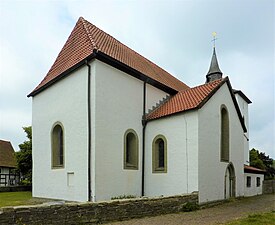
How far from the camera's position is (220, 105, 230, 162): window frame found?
16.6m

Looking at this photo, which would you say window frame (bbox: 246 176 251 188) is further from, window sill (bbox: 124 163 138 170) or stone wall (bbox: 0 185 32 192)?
stone wall (bbox: 0 185 32 192)

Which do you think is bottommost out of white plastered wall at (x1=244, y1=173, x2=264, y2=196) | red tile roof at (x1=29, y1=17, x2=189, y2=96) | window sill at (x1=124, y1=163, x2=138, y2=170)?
white plastered wall at (x1=244, y1=173, x2=264, y2=196)

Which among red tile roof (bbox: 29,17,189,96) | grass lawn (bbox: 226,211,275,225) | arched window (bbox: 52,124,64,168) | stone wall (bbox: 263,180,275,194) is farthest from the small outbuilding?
grass lawn (bbox: 226,211,275,225)

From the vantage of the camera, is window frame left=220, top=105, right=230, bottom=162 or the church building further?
window frame left=220, top=105, right=230, bottom=162

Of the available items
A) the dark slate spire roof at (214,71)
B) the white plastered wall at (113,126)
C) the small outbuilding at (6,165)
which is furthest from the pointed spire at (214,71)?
the small outbuilding at (6,165)

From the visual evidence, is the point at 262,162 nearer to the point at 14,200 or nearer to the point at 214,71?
the point at 214,71

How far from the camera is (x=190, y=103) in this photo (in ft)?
49.0

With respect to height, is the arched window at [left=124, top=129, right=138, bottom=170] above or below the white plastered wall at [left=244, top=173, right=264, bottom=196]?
above

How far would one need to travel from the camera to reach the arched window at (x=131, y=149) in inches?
624

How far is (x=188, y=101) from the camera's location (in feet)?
50.9

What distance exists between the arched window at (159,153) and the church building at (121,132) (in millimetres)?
53

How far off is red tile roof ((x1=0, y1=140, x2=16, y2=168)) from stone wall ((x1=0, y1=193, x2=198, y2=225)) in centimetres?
2797

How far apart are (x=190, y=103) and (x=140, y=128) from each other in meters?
3.21

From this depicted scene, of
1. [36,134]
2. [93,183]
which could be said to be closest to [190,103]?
Result: [93,183]
